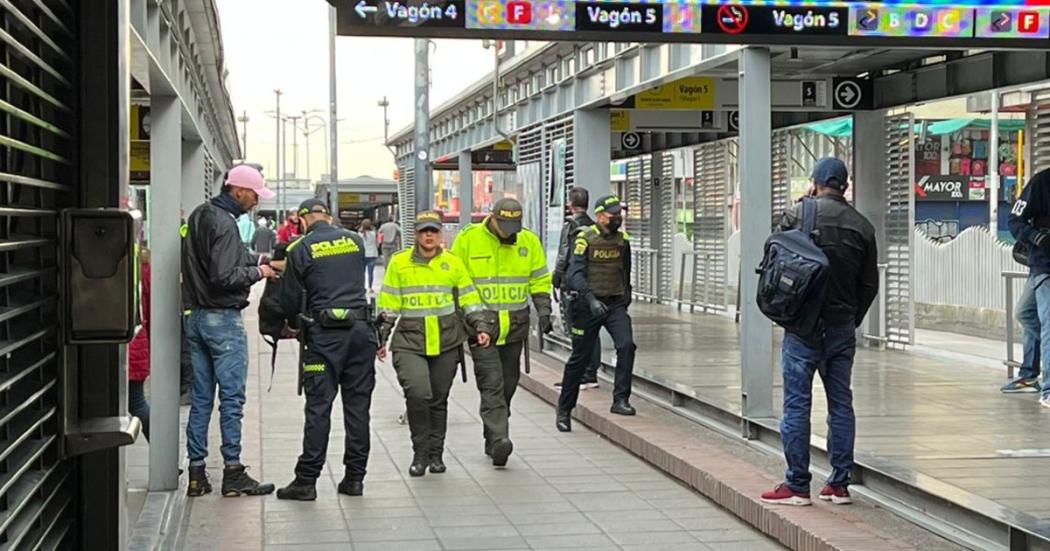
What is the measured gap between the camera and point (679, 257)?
2627cm

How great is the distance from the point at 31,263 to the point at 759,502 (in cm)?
510

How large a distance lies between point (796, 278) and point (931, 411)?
12.6 feet

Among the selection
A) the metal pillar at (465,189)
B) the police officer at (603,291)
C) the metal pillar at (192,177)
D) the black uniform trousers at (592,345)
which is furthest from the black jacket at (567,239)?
the metal pillar at (465,189)

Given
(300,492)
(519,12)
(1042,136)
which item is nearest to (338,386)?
(300,492)

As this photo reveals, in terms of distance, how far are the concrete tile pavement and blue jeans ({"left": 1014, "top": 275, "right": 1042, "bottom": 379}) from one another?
144 inches

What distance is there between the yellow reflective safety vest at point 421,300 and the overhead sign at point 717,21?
2.88m

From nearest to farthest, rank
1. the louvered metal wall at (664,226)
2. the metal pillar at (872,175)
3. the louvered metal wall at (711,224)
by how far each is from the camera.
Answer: the metal pillar at (872,175) < the louvered metal wall at (711,224) < the louvered metal wall at (664,226)

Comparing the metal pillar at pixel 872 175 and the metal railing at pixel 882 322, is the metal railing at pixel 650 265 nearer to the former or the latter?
the metal pillar at pixel 872 175

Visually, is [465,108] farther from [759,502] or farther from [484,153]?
[759,502]

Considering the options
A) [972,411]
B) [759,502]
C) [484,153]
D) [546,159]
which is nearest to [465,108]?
[484,153]

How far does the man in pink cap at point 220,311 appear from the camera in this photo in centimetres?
847

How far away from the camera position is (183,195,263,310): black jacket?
8.42 meters

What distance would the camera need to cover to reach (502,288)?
1040 cm

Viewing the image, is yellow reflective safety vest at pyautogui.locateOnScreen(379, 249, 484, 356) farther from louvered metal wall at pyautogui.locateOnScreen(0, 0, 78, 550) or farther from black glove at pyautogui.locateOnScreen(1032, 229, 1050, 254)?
louvered metal wall at pyautogui.locateOnScreen(0, 0, 78, 550)
